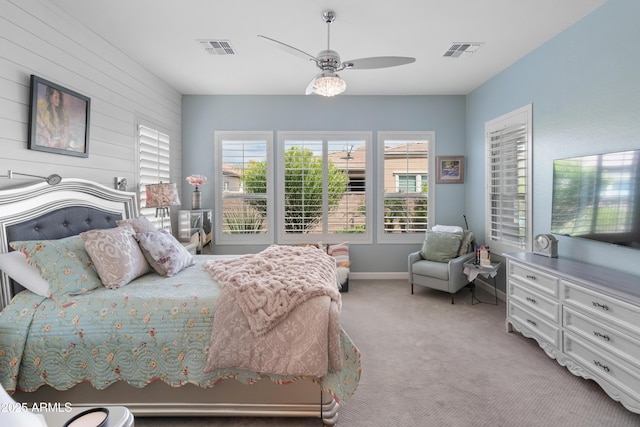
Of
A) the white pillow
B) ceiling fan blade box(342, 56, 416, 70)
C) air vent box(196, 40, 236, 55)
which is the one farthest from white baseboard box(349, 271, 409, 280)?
the white pillow

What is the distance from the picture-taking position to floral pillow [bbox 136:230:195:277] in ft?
8.22

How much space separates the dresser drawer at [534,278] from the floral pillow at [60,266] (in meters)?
3.43

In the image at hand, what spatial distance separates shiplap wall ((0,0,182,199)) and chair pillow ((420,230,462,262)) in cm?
388

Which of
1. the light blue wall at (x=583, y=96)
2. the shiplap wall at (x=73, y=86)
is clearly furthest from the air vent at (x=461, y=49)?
the shiplap wall at (x=73, y=86)

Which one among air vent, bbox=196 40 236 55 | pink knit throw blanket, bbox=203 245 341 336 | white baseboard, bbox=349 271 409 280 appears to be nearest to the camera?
pink knit throw blanket, bbox=203 245 341 336

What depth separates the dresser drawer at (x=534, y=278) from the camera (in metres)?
2.55

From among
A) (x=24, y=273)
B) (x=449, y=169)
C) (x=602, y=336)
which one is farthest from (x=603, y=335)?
(x=24, y=273)

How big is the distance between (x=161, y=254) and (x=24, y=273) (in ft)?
2.65

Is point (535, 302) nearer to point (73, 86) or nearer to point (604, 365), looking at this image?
point (604, 365)

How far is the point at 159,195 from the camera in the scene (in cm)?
351

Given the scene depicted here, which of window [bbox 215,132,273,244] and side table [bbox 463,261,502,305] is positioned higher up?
window [bbox 215,132,273,244]

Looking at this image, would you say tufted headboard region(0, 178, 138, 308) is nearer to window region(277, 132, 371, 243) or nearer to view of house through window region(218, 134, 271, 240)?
view of house through window region(218, 134, 271, 240)

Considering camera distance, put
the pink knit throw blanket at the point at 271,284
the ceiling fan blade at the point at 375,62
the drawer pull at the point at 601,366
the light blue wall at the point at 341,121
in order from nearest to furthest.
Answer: the pink knit throw blanket at the point at 271,284 → the drawer pull at the point at 601,366 → the ceiling fan blade at the point at 375,62 → the light blue wall at the point at 341,121

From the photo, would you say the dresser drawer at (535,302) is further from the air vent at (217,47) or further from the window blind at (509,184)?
the air vent at (217,47)
